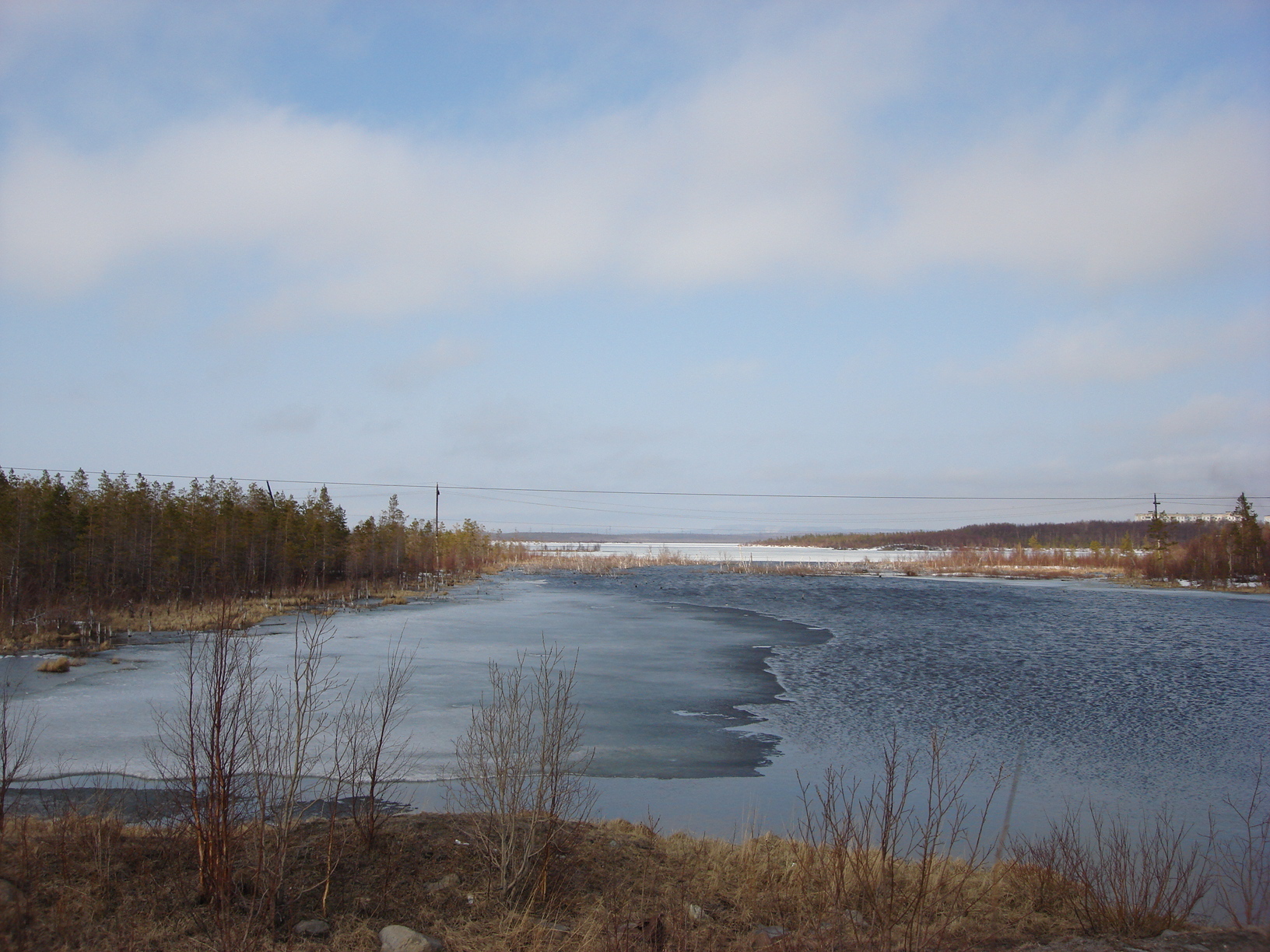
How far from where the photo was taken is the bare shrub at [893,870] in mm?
6105

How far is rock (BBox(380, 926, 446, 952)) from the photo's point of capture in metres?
5.81

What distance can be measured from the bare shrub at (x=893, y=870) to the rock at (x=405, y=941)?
10.4ft

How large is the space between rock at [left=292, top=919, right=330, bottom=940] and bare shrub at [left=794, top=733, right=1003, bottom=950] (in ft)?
13.3

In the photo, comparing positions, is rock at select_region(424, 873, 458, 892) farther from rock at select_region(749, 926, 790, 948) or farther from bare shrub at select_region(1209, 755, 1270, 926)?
bare shrub at select_region(1209, 755, 1270, 926)

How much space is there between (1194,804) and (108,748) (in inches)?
655

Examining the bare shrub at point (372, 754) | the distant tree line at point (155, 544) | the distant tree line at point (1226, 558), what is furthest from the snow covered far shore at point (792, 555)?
the bare shrub at point (372, 754)

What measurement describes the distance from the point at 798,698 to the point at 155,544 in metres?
35.1

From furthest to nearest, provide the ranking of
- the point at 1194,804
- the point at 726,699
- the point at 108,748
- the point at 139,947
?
1. the point at 726,699
2. the point at 108,748
3. the point at 1194,804
4. the point at 139,947

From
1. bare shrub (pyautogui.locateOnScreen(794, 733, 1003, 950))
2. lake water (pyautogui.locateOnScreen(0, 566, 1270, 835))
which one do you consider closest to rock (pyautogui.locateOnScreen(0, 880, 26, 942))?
lake water (pyautogui.locateOnScreen(0, 566, 1270, 835))

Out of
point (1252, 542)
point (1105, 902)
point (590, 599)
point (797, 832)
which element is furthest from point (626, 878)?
point (1252, 542)

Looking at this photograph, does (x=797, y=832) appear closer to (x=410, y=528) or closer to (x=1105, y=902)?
(x=1105, y=902)

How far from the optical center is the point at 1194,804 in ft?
36.5

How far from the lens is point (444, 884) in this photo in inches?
278

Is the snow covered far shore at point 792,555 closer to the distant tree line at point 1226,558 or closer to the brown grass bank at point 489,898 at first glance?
the distant tree line at point 1226,558
